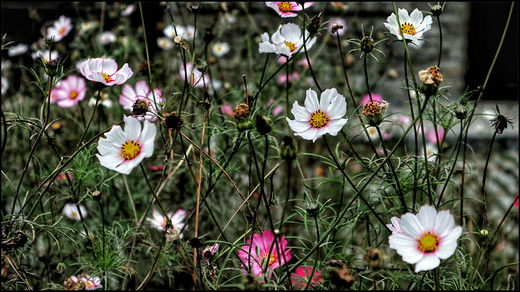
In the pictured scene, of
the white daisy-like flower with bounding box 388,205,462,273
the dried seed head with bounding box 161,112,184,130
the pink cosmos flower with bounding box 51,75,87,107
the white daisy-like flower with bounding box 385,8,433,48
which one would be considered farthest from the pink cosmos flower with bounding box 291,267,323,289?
the pink cosmos flower with bounding box 51,75,87,107

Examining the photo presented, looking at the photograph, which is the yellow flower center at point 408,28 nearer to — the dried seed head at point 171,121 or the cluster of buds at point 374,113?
the cluster of buds at point 374,113

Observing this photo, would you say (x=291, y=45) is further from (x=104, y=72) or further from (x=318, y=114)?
(x=104, y=72)

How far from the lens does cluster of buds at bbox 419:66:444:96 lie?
57 cm

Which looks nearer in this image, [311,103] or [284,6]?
[311,103]

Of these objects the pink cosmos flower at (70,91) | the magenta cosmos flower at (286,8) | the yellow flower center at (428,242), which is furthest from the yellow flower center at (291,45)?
the pink cosmos flower at (70,91)

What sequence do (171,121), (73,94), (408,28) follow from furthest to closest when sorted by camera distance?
(73,94)
(408,28)
(171,121)

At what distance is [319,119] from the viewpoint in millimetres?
694

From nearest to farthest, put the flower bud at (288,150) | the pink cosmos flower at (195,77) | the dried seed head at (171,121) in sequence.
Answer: the flower bud at (288,150), the dried seed head at (171,121), the pink cosmos flower at (195,77)

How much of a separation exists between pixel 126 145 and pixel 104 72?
0.15 metres

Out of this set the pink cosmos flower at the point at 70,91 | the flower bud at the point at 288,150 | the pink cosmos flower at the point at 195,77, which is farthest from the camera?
the pink cosmos flower at the point at 70,91

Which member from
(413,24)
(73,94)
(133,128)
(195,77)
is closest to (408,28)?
(413,24)

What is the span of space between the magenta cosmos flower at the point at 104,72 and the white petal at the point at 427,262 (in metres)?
0.44

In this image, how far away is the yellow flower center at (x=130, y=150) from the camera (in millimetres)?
638

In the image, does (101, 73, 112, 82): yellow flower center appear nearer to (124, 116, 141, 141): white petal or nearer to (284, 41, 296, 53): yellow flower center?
(124, 116, 141, 141): white petal
